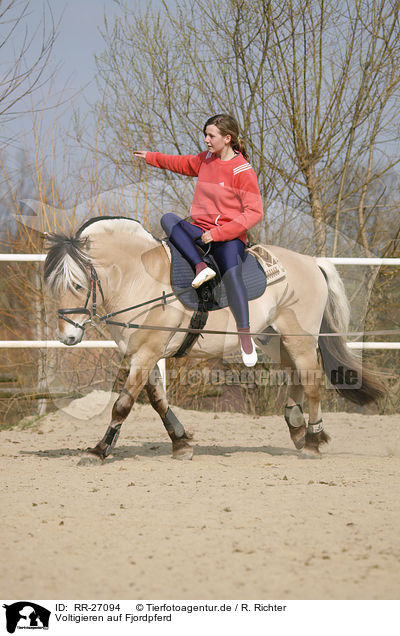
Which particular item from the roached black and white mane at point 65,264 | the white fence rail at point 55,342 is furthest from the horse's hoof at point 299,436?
the roached black and white mane at point 65,264

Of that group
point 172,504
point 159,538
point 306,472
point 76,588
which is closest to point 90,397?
point 306,472

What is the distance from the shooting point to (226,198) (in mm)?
4141

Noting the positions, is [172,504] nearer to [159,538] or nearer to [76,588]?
[159,538]

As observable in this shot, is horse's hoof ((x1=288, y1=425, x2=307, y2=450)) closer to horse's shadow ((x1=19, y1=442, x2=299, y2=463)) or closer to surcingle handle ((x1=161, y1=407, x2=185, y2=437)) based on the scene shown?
horse's shadow ((x1=19, y1=442, x2=299, y2=463))

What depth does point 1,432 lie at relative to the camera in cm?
577

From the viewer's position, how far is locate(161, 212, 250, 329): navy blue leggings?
414 centimetres

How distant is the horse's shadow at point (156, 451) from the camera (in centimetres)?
461

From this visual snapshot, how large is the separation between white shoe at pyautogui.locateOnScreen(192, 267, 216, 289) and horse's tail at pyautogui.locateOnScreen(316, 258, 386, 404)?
122 centimetres

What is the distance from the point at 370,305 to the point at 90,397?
124 inches

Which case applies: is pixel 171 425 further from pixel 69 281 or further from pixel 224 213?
pixel 224 213
